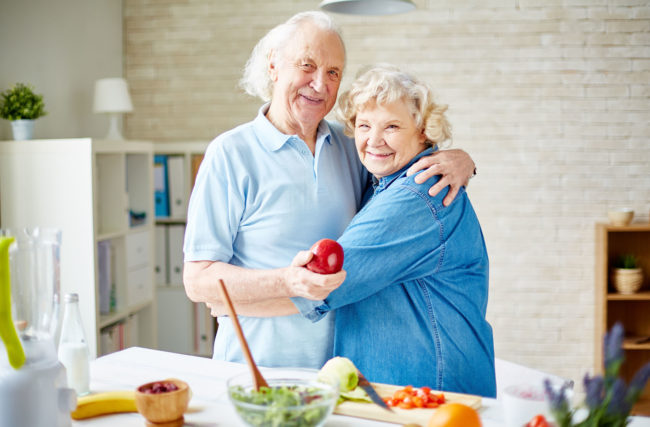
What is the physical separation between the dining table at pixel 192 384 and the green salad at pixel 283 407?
0.52ft

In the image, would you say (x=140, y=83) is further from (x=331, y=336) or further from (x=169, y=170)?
(x=331, y=336)

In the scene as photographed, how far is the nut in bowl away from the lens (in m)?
1.08

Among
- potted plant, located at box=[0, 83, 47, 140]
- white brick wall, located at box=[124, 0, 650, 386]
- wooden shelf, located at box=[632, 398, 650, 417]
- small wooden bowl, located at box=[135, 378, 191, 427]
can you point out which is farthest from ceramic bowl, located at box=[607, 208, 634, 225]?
small wooden bowl, located at box=[135, 378, 191, 427]

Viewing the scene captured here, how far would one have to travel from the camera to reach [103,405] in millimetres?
1357

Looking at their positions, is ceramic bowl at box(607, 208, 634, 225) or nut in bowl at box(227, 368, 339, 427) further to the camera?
ceramic bowl at box(607, 208, 634, 225)

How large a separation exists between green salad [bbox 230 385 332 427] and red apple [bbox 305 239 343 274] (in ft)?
0.98

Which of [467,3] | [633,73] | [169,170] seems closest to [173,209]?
[169,170]

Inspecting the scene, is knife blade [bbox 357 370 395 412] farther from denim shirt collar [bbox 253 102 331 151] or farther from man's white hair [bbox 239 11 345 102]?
man's white hair [bbox 239 11 345 102]

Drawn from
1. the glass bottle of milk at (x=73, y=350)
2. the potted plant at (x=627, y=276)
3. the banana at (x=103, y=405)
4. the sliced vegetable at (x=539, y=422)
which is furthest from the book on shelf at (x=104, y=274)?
the potted plant at (x=627, y=276)

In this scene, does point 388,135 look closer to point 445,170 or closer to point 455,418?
point 445,170

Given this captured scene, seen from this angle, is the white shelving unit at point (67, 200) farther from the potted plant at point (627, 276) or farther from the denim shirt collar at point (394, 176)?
the potted plant at point (627, 276)

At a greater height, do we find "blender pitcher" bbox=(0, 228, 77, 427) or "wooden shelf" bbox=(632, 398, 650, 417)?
"blender pitcher" bbox=(0, 228, 77, 427)

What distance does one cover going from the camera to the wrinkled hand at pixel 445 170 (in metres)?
1.65

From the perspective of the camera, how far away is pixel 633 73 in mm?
4367
